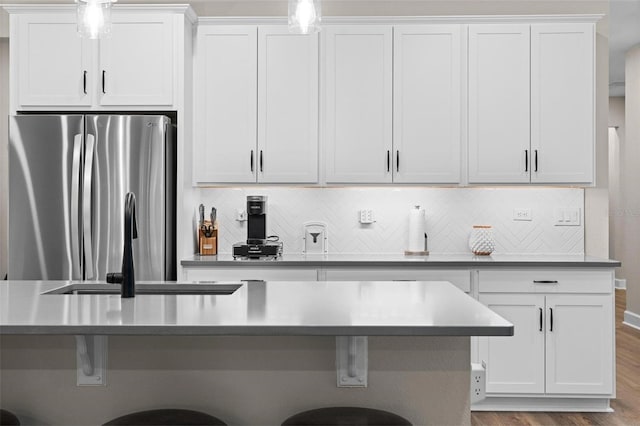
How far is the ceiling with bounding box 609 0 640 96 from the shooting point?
535 centimetres

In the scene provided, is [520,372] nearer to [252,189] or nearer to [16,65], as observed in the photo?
[252,189]

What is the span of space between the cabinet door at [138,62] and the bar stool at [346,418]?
2.57m

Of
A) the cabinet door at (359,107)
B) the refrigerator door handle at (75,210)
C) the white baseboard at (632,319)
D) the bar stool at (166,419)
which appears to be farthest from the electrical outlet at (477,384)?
the white baseboard at (632,319)

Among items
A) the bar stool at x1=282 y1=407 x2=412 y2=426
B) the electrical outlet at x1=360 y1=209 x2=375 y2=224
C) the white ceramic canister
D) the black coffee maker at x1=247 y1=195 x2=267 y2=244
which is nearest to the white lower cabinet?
the white ceramic canister

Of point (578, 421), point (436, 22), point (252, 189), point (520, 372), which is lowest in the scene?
point (578, 421)

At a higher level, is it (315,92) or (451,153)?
(315,92)

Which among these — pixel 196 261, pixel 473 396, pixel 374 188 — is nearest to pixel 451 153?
pixel 374 188

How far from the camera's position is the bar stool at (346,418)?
72.5 inches

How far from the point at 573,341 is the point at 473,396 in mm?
1925

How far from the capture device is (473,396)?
2104mm

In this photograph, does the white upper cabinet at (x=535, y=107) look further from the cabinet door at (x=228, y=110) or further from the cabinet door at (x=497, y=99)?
the cabinet door at (x=228, y=110)

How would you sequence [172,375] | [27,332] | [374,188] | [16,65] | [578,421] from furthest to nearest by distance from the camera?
[374,188]
[16,65]
[578,421]
[172,375]
[27,332]

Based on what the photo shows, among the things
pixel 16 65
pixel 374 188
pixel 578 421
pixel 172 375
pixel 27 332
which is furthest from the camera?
pixel 374 188

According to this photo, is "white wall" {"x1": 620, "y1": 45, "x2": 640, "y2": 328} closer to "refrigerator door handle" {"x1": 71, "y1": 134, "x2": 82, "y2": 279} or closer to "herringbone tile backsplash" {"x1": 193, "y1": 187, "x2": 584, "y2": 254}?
"herringbone tile backsplash" {"x1": 193, "y1": 187, "x2": 584, "y2": 254}
